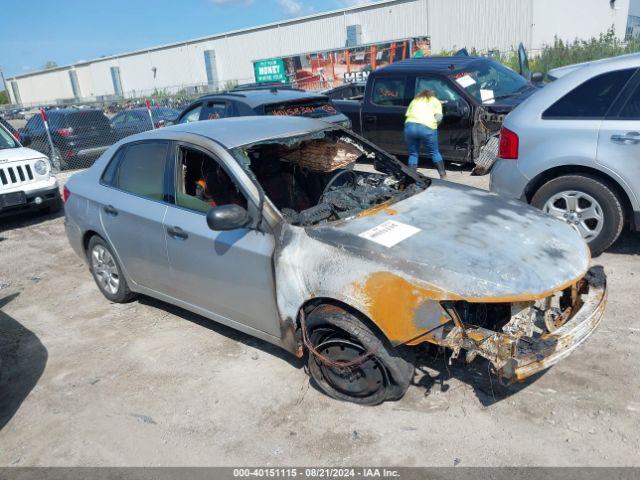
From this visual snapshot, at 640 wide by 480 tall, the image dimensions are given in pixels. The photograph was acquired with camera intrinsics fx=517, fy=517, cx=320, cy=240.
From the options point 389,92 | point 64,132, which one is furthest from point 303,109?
point 64,132

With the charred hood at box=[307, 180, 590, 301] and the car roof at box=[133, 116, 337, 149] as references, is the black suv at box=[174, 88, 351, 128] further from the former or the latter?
the charred hood at box=[307, 180, 590, 301]

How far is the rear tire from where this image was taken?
293cm

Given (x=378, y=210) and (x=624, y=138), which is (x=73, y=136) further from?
(x=624, y=138)

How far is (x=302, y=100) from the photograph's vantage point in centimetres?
856

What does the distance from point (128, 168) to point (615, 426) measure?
397 centimetres

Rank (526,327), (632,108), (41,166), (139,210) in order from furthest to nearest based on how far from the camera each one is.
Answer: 1. (41,166)
2. (632,108)
3. (139,210)
4. (526,327)

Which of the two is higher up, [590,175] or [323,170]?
[323,170]

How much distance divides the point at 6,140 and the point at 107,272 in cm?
510

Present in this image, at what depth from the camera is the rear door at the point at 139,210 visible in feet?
13.2

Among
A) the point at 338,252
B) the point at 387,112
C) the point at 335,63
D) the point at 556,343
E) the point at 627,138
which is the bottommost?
the point at 556,343

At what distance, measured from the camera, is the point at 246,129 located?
3992mm

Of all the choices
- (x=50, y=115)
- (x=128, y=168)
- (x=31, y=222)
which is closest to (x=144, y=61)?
(x=50, y=115)

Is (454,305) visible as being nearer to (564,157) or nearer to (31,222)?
(564,157)

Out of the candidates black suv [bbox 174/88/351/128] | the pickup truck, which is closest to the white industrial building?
the pickup truck
